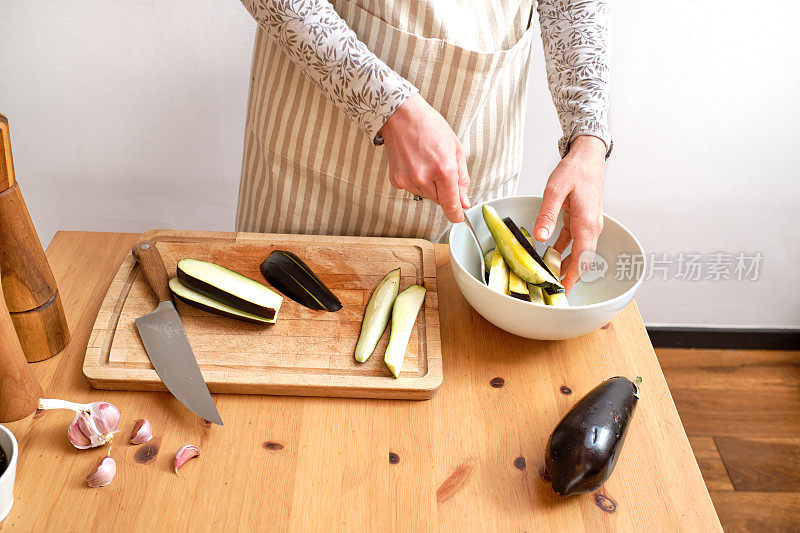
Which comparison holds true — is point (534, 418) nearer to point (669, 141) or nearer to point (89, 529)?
point (89, 529)

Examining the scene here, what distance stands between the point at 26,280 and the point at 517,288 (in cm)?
74

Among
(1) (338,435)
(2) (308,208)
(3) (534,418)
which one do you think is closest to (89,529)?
(1) (338,435)

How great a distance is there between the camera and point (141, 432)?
841 millimetres

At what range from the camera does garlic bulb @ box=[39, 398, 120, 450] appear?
0.82 metres

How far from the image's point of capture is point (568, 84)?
47.3 inches

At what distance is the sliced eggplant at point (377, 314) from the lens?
0.96 m

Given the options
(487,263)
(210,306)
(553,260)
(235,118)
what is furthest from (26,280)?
(235,118)

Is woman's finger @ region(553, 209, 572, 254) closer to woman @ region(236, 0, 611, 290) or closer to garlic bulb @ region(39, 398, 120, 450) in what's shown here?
woman @ region(236, 0, 611, 290)

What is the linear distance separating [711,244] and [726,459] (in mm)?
766

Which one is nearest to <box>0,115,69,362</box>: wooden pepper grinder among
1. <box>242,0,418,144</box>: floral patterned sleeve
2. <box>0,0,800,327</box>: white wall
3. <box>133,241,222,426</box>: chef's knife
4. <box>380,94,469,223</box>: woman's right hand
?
<box>133,241,222,426</box>: chef's knife

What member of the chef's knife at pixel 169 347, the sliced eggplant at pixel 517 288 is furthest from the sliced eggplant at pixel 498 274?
the chef's knife at pixel 169 347

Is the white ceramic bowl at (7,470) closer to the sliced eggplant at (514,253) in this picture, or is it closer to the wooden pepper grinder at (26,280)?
the wooden pepper grinder at (26,280)

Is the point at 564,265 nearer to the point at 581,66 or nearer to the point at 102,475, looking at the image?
the point at 581,66

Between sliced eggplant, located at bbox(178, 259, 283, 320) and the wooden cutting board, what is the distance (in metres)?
0.03
